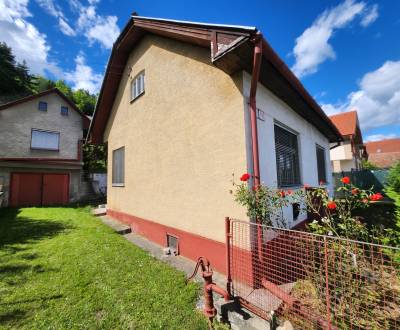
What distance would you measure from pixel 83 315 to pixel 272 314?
249 cm

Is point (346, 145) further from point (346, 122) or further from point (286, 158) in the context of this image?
point (286, 158)

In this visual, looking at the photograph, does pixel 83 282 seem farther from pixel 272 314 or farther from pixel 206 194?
pixel 272 314

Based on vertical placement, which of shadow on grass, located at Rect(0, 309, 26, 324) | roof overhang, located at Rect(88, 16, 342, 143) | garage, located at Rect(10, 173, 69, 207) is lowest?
shadow on grass, located at Rect(0, 309, 26, 324)

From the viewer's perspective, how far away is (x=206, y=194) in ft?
14.3

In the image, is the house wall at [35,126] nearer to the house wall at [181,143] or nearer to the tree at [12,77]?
the house wall at [181,143]

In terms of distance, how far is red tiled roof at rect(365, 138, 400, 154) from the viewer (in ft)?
158

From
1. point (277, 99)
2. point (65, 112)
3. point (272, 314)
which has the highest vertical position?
point (65, 112)

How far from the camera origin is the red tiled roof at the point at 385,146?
48219mm

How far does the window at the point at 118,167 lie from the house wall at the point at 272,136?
19.4 feet

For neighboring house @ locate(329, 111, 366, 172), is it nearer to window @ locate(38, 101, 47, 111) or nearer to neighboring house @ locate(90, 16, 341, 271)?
neighboring house @ locate(90, 16, 341, 271)

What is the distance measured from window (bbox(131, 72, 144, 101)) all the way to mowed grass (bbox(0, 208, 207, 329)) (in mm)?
4931

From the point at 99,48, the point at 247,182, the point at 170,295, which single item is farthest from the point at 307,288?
the point at 99,48

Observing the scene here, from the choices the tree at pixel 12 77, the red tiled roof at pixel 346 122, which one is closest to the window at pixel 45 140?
the tree at pixel 12 77

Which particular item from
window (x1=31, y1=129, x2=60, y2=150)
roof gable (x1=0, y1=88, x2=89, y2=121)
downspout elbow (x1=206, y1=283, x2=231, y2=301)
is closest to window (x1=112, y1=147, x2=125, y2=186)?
downspout elbow (x1=206, y1=283, x2=231, y2=301)
